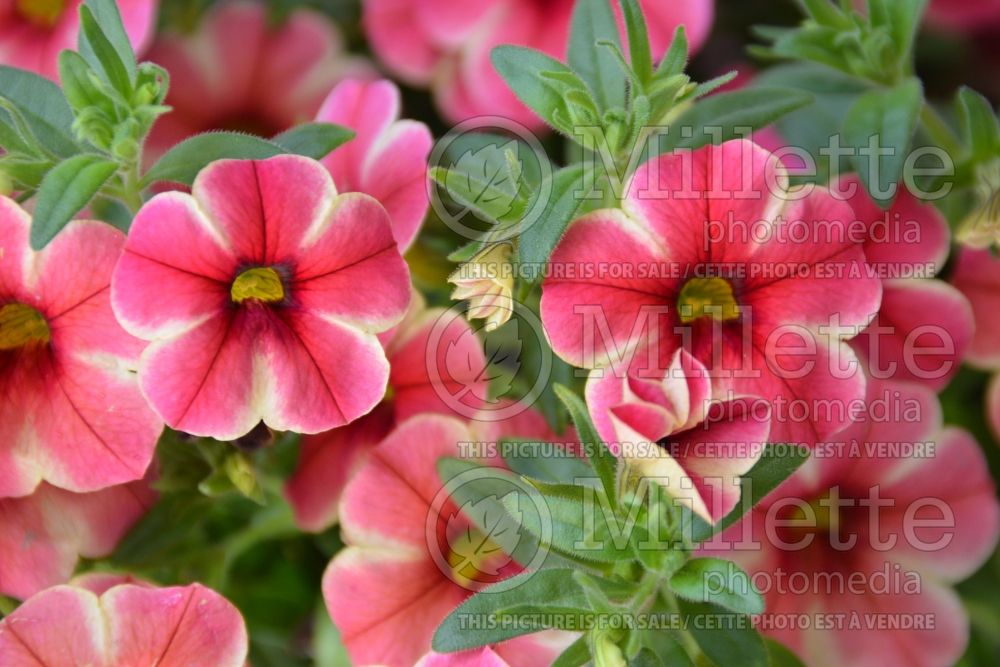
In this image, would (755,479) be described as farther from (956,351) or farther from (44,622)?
(44,622)

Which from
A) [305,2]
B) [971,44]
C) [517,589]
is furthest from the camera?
[971,44]

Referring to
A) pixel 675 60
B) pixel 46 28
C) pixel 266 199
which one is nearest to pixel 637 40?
pixel 675 60

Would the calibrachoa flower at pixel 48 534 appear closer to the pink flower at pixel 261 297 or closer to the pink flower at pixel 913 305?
the pink flower at pixel 261 297

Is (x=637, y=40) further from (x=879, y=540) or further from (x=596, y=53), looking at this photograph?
(x=879, y=540)

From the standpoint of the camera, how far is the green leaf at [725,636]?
27.4 inches

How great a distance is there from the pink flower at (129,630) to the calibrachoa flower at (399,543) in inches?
3.2

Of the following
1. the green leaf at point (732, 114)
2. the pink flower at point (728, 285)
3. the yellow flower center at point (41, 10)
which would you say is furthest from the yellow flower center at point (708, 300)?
the yellow flower center at point (41, 10)

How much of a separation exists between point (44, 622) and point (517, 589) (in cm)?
30

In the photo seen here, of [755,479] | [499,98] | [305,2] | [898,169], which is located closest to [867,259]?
[898,169]

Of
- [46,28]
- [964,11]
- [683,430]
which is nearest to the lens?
[683,430]

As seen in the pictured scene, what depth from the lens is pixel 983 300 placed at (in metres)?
0.83

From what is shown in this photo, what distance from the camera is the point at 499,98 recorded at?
107 centimetres

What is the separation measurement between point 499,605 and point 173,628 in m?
0.20

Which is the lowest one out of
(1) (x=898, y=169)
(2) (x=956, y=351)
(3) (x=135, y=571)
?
(3) (x=135, y=571)
